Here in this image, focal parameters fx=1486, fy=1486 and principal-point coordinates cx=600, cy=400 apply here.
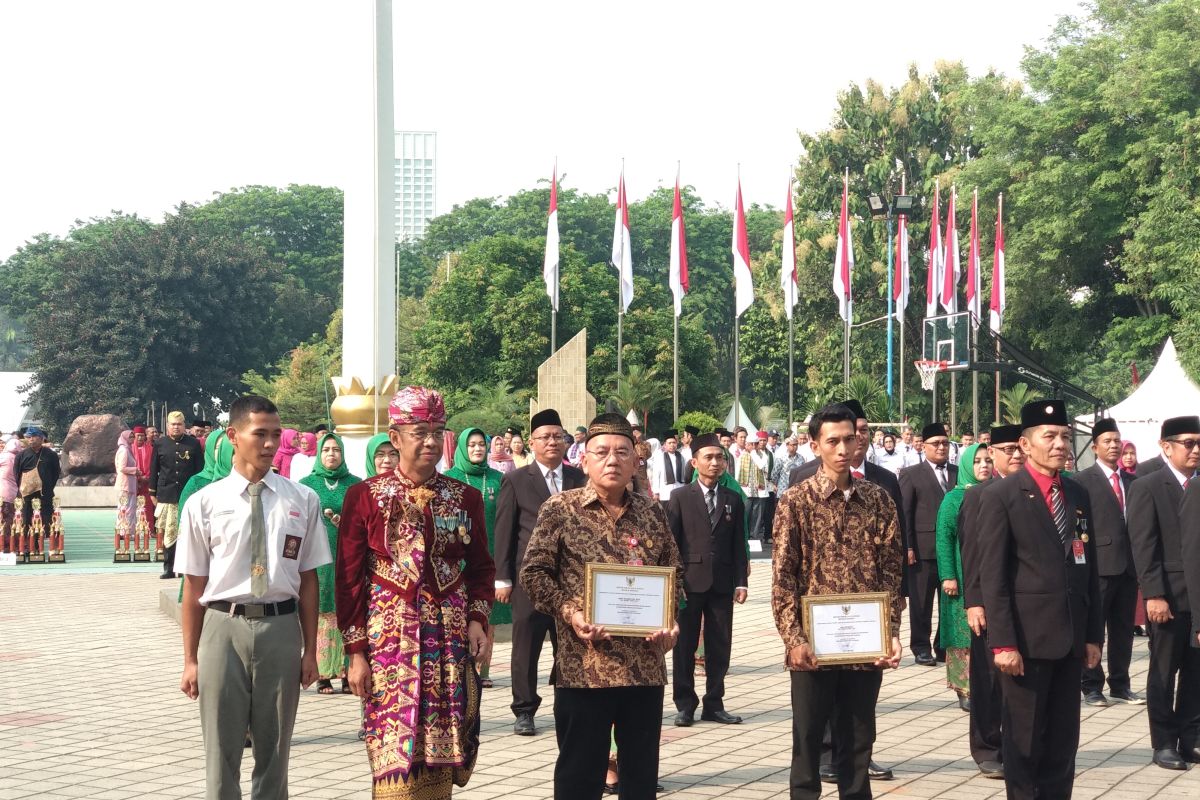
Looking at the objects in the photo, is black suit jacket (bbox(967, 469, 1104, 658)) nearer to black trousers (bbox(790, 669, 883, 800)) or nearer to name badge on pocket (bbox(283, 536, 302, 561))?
black trousers (bbox(790, 669, 883, 800))

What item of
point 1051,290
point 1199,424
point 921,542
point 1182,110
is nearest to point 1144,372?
point 1051,290

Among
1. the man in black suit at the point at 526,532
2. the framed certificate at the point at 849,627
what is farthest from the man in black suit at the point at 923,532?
the framed certificate at the point at 849,627

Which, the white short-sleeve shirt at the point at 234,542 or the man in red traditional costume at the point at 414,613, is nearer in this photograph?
the man in red traditional costume at the point at 414,613

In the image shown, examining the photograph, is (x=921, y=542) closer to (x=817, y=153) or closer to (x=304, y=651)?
(x=304, y=651)

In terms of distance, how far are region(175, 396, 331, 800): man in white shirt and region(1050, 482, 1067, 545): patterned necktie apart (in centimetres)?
330

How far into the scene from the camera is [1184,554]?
8.08 metres

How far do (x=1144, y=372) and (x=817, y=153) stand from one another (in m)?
14.6

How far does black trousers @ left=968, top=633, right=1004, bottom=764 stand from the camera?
7816 mm

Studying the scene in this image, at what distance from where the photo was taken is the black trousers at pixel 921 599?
11984 millimetres

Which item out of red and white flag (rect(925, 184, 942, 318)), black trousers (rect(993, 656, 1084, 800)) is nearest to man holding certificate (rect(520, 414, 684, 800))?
black trousers (rect(993, 656, 1084, 800))

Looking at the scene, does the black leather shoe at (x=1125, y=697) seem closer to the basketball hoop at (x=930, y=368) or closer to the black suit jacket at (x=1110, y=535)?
the black suit jacket at (x=1110, y=535)

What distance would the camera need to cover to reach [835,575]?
6207 millimetres

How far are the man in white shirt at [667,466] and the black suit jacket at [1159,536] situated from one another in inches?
400

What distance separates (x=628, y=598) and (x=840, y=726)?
143cm
